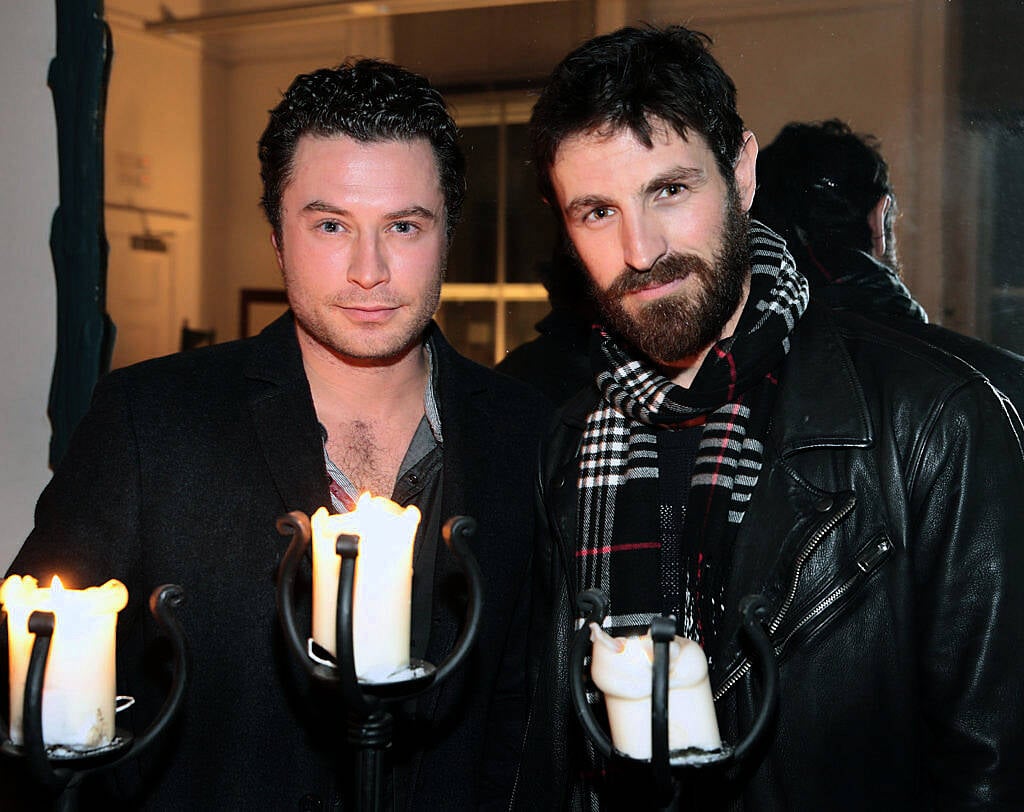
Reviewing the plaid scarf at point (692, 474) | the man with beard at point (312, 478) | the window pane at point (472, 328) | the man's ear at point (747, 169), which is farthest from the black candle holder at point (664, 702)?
the window pane at point (472, 328)

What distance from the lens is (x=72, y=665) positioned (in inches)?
36.4

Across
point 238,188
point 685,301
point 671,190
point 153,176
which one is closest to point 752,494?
point 685,301

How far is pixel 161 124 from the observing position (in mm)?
2197

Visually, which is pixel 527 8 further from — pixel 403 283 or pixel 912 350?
pixel 912 350

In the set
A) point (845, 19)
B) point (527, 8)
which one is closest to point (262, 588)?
point (527, 8)

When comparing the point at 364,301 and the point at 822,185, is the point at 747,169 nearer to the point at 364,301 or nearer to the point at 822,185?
the point at 822,185

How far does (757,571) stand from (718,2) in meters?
0.97

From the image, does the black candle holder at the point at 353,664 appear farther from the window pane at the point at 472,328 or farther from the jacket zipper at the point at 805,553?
the window pane at the point at 472,328

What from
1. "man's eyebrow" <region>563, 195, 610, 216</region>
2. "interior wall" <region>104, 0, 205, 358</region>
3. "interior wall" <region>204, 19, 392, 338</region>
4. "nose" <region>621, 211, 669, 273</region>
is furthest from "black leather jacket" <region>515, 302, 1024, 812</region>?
"interior wall" <region>104, 0, 205, 358</region>

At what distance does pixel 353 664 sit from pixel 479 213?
120cm

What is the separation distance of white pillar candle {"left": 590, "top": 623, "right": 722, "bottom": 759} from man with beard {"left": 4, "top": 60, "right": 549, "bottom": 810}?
571 millimetres

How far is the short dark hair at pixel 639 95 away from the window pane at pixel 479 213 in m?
0.38

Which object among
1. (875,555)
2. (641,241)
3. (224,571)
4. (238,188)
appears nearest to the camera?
(875,555)

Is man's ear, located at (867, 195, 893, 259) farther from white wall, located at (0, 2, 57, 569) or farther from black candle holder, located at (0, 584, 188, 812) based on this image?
white wall, located at (0, 2, 57, 569)
